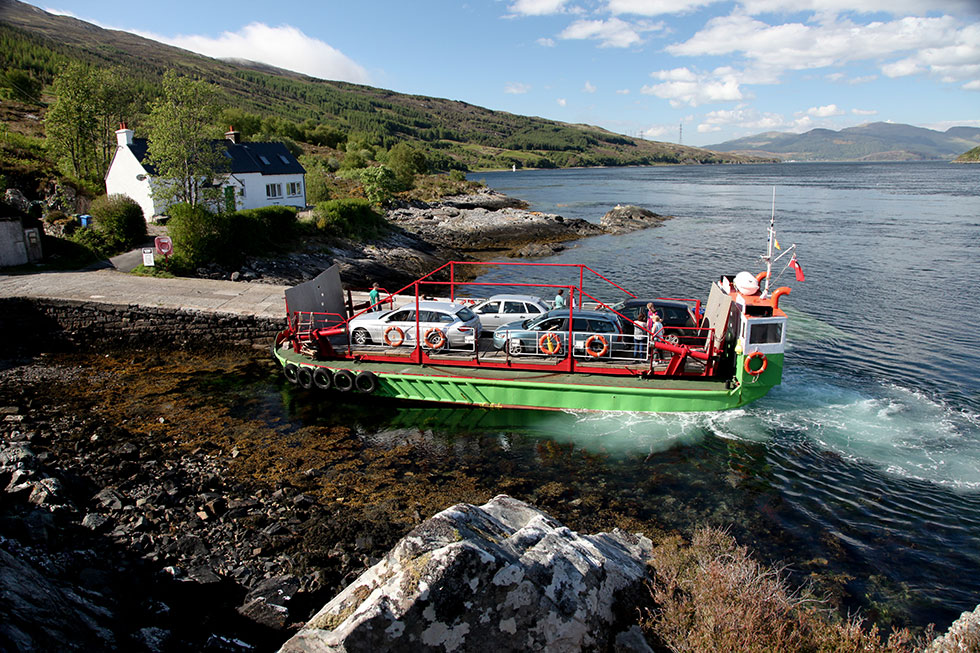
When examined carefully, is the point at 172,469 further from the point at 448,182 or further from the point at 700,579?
the point at 448,182

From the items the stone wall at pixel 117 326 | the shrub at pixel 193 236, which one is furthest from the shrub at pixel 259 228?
the stone wall at pixel 117 326

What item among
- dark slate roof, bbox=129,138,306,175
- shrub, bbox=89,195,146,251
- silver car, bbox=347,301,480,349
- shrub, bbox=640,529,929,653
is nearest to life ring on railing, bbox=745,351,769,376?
silver car, bbox=347,301,480,349

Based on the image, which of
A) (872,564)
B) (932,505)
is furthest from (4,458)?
(932,505)

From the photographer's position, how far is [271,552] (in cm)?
1030

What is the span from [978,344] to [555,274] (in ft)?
70.6

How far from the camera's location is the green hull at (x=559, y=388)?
15023 millimetres

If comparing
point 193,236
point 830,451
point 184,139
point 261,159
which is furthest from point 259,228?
point 830,451

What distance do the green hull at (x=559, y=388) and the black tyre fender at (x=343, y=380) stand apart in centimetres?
17

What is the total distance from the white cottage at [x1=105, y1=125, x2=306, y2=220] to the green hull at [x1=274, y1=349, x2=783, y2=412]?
19.9 metres

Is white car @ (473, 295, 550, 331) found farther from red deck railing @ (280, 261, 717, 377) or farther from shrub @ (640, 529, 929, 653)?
shrub @ (640, 529, 929, 653)

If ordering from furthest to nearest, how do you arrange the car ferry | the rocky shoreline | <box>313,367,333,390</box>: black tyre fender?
1. the rocky shoreline
2. <box>313,367,333,390</box>: black tyre fender
3. the car ferry

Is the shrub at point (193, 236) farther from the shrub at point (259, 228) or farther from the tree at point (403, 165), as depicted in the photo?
the tree at point (403, 165)

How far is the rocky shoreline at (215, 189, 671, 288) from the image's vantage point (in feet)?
104

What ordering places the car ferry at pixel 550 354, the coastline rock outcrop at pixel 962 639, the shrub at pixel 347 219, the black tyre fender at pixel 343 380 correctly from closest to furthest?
the coastline rock outcrop at pixel 962 639 → the car ferry at pixel 550 354 → the black tyre fender at pixel 343 380 → the shrub at pixel 347 219
